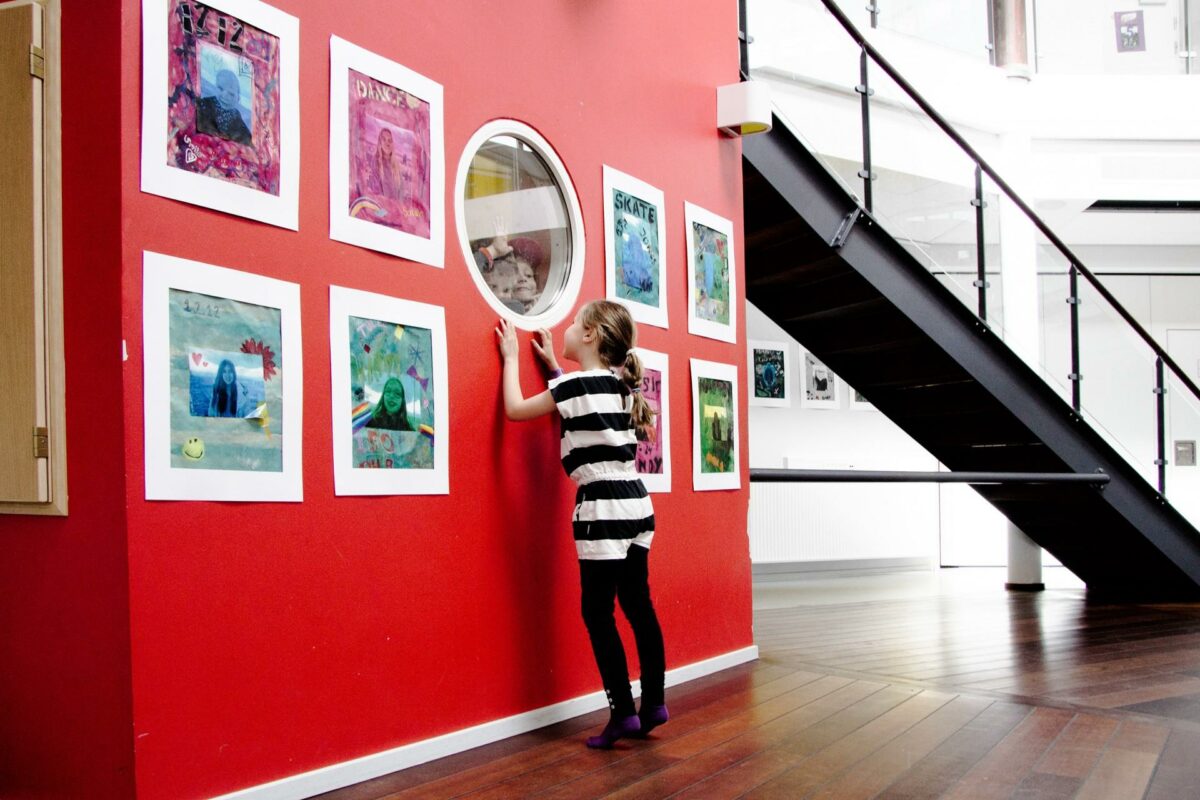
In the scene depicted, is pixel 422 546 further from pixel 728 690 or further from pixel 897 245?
pixel 897 245

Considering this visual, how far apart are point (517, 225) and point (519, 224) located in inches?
0.4

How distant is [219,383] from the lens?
2.30 meters

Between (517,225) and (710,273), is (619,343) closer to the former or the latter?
(517,225)

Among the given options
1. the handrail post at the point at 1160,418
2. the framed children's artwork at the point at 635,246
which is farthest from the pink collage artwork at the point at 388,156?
the handrail post at the point at 1160,418

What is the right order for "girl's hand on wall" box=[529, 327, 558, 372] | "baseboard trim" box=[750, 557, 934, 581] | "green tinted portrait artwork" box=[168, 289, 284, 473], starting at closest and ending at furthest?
"green tinted portrait artwork" box=[168, 289, 284, 473]
"girl's hand on wall" box=[529, 327, 558, 372]
"baseboard trim" box=[750, 557, 934, 581]

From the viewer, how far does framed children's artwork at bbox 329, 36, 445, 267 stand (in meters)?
2.64

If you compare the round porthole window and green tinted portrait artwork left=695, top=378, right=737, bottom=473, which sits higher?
the round porthole window

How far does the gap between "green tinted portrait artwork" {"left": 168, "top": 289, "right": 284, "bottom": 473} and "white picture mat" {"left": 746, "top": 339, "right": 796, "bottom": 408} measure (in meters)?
6.16

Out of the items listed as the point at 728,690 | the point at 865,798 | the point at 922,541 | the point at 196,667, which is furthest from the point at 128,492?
the point at 922,541

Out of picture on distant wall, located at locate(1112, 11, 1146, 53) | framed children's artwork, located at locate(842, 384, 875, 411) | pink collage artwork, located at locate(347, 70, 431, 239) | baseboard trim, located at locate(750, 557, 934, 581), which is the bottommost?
baseboard trim, located at locate(750, 557, 934, 581)

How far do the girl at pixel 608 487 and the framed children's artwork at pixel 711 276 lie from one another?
101 centimetres

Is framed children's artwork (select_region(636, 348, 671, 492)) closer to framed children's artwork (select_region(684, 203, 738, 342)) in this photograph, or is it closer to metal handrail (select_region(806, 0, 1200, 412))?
framed children's artwork (select_region(684, 203, 738, 342))

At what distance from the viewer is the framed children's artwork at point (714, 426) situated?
407cm

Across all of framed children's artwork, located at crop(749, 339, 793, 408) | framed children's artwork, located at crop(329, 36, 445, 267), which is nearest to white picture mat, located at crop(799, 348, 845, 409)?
framed children's artwork, located at crop(749, 339, 793, 408)
